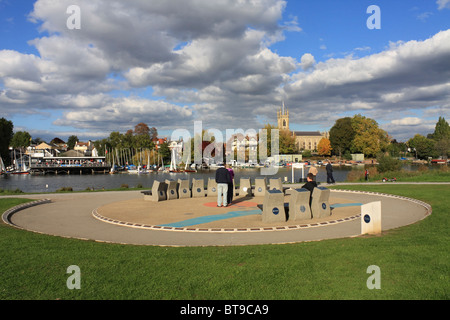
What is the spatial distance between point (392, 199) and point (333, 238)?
32.3 feet

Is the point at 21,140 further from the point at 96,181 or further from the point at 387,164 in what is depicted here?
the point at 387,164

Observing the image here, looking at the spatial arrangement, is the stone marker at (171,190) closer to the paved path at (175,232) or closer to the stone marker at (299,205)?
the paved path at (175,232)

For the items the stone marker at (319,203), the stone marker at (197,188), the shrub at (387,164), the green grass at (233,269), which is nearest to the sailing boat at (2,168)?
the stone marker at (197,188)

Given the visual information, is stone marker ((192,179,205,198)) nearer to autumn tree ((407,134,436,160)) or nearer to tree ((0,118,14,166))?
tree ((0,118,14,166))

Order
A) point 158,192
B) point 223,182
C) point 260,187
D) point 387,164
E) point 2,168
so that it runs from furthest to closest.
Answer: point 2,168
point 387,164
point 260,187
point 158,192
point 223,182

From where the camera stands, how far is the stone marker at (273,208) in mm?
11406

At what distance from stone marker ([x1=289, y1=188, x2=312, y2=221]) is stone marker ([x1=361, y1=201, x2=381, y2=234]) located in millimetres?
3000

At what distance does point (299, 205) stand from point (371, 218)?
10.5 ft

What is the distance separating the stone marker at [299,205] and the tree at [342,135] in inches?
4614

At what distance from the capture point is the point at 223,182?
14.9 m

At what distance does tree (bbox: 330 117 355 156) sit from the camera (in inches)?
4761

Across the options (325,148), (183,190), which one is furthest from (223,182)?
(325,148)

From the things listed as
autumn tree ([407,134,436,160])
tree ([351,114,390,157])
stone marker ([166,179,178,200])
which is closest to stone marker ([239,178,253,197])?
stone marker ([166,179,178,200])
